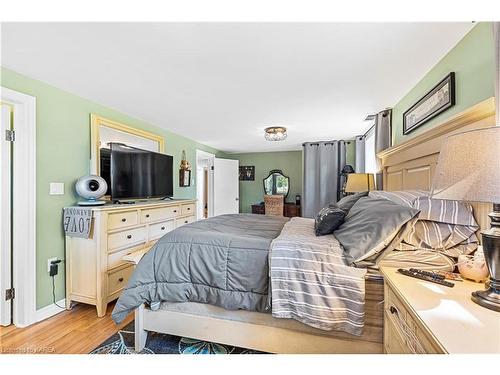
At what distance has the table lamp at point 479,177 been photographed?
0.75 m

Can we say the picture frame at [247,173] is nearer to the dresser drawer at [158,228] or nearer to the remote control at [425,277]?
the dresser drawer at [158,228]

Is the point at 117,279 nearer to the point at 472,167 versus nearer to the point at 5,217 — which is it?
the point at 5,217

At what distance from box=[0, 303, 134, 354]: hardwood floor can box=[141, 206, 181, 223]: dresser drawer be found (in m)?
0.96

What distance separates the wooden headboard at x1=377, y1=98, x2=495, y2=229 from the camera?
1.13m

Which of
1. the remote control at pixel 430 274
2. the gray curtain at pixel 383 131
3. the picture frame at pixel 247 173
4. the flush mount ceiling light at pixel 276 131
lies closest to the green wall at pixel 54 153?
the flush mount ceiling light at pixel 276 131

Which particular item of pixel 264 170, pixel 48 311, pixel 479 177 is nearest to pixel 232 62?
pixel 479 177

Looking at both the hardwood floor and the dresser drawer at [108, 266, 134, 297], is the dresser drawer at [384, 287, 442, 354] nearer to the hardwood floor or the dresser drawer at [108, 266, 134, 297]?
the hardwood floor

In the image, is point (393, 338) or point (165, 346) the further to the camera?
point (165, 346)

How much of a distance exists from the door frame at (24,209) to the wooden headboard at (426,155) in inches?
114

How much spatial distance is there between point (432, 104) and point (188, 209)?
3.07 m

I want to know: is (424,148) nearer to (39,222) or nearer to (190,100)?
(190,100)

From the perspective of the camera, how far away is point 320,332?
132cm
